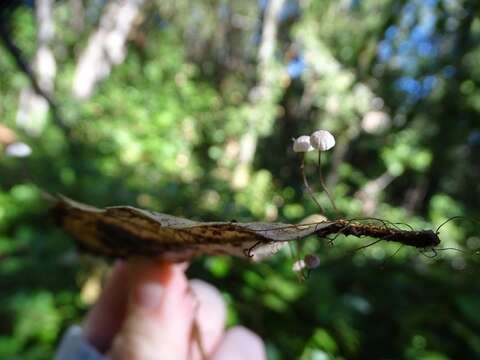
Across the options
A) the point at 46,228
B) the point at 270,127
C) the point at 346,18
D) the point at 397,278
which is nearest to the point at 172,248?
the point at 397,278

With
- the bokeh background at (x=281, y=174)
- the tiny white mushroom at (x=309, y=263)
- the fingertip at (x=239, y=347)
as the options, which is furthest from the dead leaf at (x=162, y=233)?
the fingertip at (x=239, y=347)

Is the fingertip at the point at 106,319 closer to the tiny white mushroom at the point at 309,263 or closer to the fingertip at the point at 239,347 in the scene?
the fingertip at the point at 239,347

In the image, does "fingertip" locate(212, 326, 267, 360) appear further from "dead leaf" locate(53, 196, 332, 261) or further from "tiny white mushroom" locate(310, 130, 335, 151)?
"tiny white mushroom" locate(310, 130, 335, 151)

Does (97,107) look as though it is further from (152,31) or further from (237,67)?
(237,67)

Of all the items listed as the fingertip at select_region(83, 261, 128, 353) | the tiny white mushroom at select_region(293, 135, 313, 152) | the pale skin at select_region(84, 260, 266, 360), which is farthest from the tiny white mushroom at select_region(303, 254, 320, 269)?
the fingertip at select_region(83, 261, 128, 353)

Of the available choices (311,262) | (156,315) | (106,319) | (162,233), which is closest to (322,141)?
(311,262)
